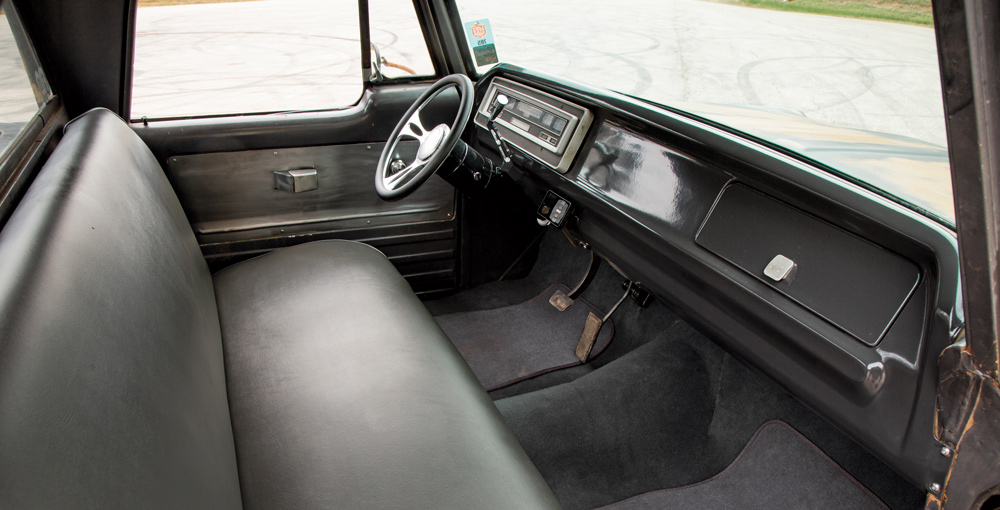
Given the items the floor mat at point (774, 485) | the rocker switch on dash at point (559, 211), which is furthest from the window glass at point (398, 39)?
the floor mat at point (774, 485)

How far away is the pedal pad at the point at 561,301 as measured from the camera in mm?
2547

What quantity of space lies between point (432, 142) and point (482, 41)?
2.11 ft

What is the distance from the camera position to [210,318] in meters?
1.46

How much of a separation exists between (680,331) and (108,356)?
174cm

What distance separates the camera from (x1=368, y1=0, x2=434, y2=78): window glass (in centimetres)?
220

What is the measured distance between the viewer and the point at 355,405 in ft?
4.17

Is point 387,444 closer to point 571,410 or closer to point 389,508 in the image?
point 389,508

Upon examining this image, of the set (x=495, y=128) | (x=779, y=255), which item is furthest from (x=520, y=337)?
(x=779, y=255)

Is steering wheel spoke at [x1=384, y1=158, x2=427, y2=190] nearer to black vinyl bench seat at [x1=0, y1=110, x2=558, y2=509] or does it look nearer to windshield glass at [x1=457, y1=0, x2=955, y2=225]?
black vinyl bench seat at [x1=0, y1=110, x2=558, y2=509]

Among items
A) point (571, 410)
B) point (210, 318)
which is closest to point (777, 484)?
point (571, 410)

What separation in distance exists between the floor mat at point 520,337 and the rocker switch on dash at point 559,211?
1.85 ft

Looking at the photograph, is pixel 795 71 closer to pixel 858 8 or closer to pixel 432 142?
pixel 858 8

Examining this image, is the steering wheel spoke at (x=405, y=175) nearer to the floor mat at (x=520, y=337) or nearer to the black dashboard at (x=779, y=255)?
the black dashboard at (x=779, y=255)

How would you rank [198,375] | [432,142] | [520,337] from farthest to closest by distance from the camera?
[520,337] → [432,142] → [198,375]
